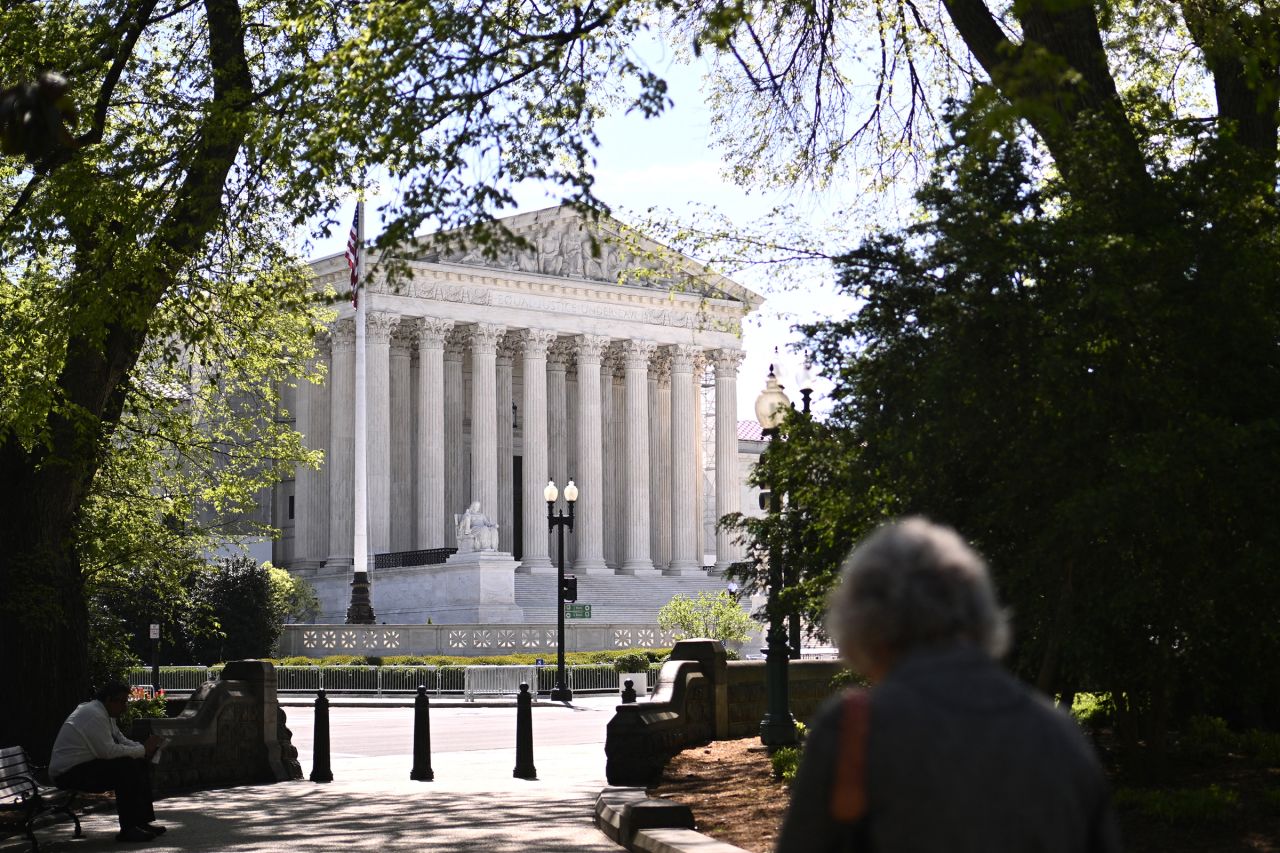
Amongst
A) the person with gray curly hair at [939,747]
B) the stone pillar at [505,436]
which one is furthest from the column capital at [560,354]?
the person with gray curly hair at [939,747]

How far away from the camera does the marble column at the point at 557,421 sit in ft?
254

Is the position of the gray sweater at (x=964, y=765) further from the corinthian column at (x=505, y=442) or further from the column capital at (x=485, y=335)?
the corinthian column at (x=505, y=442)

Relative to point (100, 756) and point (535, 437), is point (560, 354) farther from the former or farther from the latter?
point (100, 756)

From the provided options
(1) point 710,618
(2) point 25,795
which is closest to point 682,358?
(1) point 710,618

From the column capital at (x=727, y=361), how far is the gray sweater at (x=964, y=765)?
251 feet

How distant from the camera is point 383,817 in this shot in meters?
15.3

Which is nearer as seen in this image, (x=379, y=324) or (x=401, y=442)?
(x=379, y=324)

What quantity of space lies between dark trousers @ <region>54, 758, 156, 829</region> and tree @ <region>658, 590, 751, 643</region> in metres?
36.5

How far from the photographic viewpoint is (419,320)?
70.2 meters

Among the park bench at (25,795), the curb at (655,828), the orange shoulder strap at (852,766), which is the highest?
the orange shoulder strap at (852,766)

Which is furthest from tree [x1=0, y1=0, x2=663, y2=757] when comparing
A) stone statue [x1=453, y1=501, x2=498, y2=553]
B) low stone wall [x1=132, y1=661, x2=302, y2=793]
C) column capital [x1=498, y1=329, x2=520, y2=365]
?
column capital [x1=498, y1=329, x2=520, y2=365]

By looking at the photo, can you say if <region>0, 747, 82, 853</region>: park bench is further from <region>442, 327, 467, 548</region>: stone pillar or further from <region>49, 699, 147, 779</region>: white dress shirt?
<region>442, 327, 467, 548</region>: stone pillar

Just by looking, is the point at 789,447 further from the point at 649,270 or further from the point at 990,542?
the point at 649,270

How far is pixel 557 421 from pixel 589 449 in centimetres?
339
